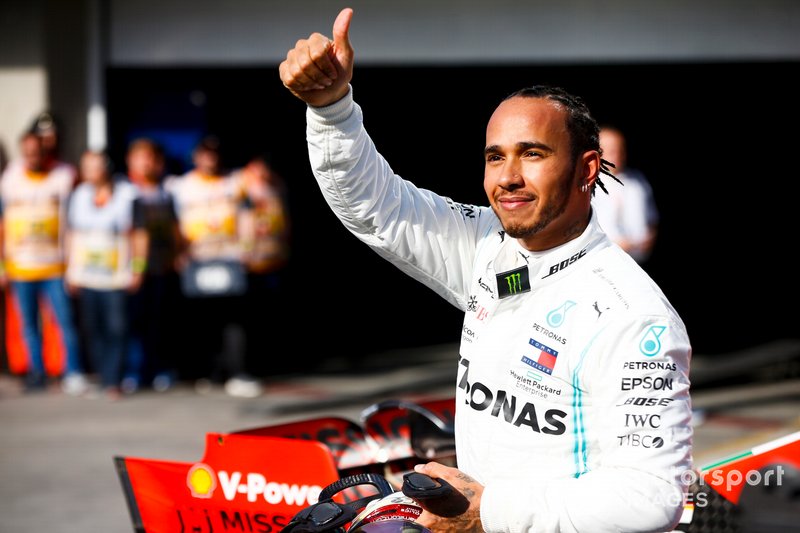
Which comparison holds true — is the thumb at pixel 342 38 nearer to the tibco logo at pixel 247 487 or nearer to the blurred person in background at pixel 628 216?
the tibco logo at pixel 247 487

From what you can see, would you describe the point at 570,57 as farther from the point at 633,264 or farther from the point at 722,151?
the point at 633,264

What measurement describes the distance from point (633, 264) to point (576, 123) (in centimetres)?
34

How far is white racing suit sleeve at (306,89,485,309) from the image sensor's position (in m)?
2.70

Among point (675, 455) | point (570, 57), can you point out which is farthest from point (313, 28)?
point (675, 455)

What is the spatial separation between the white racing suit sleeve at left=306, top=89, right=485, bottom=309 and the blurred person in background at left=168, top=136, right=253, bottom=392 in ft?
20.8

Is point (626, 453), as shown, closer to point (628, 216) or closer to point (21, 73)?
point (628, 216)

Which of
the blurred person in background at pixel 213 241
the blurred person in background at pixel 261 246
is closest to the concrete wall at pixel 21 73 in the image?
the blurred person in background at pixel 213 241

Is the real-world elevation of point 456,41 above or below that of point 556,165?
above

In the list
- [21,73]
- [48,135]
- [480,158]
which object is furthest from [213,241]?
[480,158]

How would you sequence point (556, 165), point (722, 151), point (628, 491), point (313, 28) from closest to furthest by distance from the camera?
point (628, 491) < point (556, 165) < point (313, 28) < point (722, 151)

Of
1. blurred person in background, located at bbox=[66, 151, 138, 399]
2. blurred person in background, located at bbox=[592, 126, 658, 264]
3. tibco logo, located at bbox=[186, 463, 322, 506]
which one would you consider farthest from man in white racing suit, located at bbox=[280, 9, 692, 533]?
blurred person in background, located at bbox=[66, 151, 138, 399]

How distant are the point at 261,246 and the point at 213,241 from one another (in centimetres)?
44

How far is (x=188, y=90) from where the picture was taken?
1117 cm

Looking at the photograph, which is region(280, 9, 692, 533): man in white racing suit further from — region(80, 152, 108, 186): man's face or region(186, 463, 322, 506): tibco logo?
region(80, 152, 108, 186): man's face
